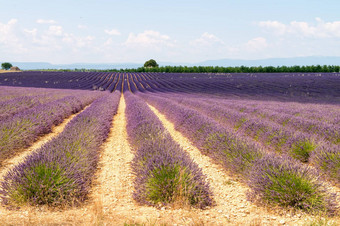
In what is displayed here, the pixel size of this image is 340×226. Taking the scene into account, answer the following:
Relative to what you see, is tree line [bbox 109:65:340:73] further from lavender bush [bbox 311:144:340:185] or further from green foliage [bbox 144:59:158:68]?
lavender bush [bbox 311:144:340:185]

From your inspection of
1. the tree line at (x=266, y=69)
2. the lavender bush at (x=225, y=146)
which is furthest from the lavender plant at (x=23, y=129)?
the tree line at (x=266, y=69)

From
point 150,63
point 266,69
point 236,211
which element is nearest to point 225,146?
point 236,211

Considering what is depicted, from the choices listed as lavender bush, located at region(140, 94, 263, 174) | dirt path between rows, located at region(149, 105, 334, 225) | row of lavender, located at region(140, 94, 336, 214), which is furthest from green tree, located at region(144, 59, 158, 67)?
dirt path between rows, located at region(149, 105, 334, 225)

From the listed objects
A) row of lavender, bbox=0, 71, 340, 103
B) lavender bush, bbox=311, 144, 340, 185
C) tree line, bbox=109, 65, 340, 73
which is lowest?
lavender bush, bbox=311, 144, 340, 185

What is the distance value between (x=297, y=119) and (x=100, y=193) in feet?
22.2

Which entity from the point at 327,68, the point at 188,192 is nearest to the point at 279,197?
the point at 188,192

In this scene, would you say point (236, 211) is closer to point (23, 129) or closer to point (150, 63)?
point (23, 129)

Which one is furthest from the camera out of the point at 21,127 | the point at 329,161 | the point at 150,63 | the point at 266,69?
the point at 150,63

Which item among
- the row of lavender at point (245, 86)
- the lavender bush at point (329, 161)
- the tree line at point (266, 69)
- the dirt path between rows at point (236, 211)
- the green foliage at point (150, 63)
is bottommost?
the dirt path between rows at point (236, 211)

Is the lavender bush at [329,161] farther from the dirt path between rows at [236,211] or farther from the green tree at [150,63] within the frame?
the green tree at [150,63]

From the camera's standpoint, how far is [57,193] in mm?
3062

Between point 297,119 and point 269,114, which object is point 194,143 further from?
point 269,114

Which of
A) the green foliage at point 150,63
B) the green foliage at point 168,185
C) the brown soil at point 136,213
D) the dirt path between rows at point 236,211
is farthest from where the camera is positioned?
the green foliage at point 150,63

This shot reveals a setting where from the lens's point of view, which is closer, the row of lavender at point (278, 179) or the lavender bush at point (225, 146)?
the row of lavender at point (278, 179)
